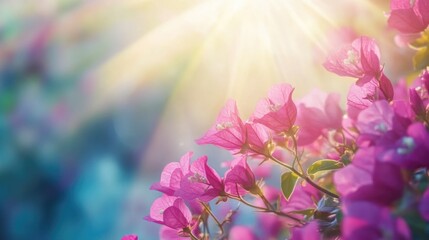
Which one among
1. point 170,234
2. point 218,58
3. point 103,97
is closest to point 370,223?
point 170,234

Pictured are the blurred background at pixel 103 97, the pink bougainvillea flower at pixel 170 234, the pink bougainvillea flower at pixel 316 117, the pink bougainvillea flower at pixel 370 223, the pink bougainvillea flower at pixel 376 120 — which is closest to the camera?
the pink bougainvillea flower at pixel 370 223

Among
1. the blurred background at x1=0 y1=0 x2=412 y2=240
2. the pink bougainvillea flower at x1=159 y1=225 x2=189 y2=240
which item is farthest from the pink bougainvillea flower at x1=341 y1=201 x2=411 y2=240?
the blurred background at x1=0 y1=0 x2=412 y2=240

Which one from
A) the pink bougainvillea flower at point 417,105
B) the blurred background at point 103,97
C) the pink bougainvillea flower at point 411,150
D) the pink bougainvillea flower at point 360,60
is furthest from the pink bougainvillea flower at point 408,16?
the blurred background at point 103,97

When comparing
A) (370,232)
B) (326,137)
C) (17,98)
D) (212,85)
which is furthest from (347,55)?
(17,98)

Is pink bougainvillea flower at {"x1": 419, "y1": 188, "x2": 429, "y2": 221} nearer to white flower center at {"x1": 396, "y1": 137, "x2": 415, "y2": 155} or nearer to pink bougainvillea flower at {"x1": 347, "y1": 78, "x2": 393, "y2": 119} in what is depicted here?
white flower center at {"x1": 396, "y1": 137, "x2": 415, "y2": 155}

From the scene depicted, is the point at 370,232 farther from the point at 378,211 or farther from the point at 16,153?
the point at 16,153

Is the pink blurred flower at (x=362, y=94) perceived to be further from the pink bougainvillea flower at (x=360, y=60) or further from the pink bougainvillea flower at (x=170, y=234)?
the pink bougainvillea flower at (x=170, y=234)
